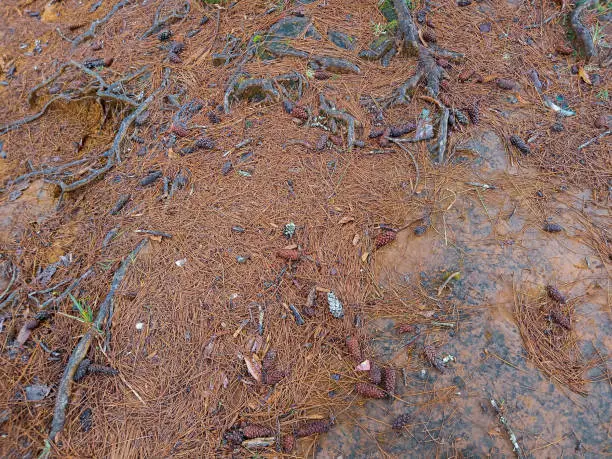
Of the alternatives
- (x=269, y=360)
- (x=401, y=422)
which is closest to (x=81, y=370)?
(x=269, y=360)

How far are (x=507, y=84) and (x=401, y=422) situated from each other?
2981 millimetres

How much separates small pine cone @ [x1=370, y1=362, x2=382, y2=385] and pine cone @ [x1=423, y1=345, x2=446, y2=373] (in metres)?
A: 0.30

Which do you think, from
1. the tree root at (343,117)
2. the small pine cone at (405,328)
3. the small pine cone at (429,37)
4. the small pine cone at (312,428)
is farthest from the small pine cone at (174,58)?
the small pine cone at (312,428)

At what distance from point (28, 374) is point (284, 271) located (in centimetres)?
180

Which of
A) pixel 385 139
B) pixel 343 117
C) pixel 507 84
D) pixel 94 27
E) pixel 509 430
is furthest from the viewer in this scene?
pixel 94 27

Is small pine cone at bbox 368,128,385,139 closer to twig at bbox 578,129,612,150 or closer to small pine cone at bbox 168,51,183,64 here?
twig at bbox 578,129,612,150

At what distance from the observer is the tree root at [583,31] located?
11.5ft

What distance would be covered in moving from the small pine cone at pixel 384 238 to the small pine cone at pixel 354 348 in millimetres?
681

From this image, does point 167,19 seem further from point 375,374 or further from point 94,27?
point 375,374

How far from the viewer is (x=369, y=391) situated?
208cm

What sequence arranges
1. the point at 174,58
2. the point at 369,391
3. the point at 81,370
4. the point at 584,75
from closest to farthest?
the point at 369,391 → the point at 81,370 → the point at 584,75 → the point at 174,58

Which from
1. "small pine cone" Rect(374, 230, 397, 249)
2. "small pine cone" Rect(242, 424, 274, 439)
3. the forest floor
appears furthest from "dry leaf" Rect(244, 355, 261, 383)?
"small pine cone" Rect(374, 230, 397, 249)

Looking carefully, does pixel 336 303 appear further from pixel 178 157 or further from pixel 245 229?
pixel 178 157

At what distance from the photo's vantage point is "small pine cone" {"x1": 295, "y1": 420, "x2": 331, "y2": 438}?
2.01 meters
